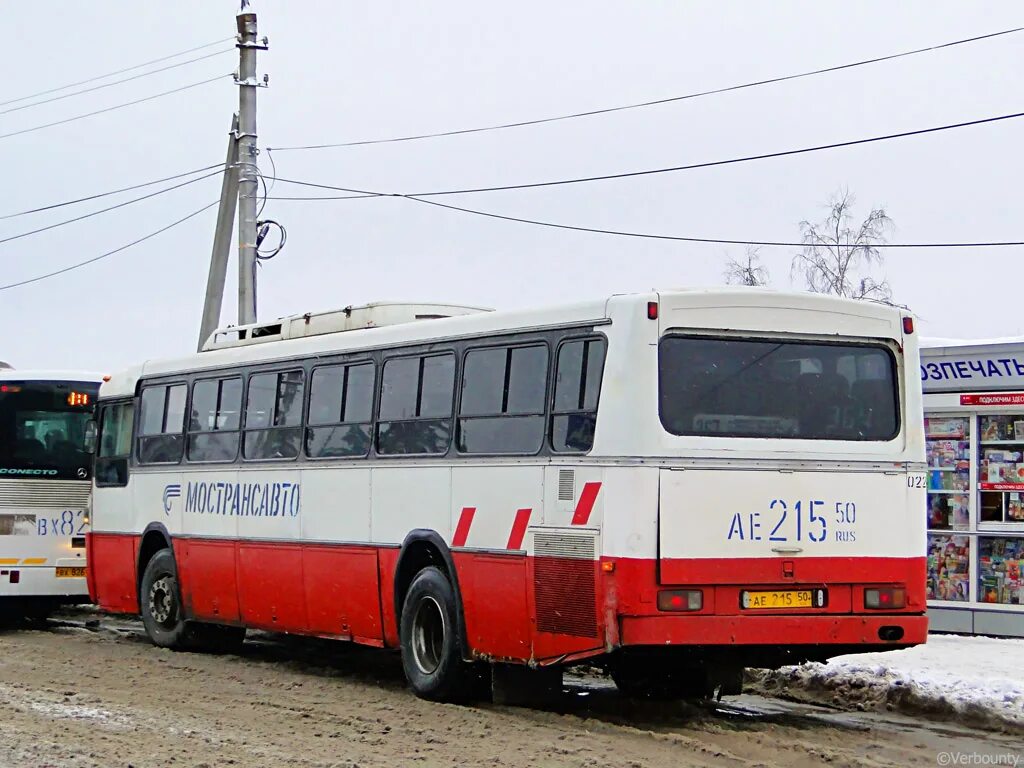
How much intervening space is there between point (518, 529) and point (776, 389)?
2.10 metres

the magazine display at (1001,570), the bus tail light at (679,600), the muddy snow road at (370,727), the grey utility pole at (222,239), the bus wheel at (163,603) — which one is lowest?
the muddy snow road at (370,727)

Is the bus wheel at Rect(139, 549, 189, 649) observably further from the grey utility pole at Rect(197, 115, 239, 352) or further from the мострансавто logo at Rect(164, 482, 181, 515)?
the grey utility pole at Rect(197, 115, 239, 352)

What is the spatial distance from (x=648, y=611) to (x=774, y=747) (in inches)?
46.2

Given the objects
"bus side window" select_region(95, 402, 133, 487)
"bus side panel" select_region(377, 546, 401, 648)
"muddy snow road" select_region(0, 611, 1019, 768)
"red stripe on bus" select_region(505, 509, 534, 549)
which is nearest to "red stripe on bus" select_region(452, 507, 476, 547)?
"red stripe on bus" select_region(505, 509, 534, 549)

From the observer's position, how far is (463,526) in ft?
41.8

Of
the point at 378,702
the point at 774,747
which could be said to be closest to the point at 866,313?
the point at 774,747

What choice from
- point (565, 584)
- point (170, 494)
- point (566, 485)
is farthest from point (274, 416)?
point (565, 584)

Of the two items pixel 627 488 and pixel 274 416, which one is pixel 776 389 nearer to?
pixel 627 488

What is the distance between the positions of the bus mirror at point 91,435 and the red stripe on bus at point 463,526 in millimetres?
7802

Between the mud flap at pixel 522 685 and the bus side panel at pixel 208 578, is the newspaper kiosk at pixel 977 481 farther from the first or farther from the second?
the bus side panel at pixel 208 578

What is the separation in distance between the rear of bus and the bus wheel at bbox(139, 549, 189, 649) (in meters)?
6.77

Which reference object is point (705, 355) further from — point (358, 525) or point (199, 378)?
point (199, 378)

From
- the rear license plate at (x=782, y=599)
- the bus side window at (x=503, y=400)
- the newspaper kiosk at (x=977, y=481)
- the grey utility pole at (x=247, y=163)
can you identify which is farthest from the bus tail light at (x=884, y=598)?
the grey utility pole at (x=247, y=163)

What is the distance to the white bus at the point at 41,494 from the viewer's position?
63.9 ft
